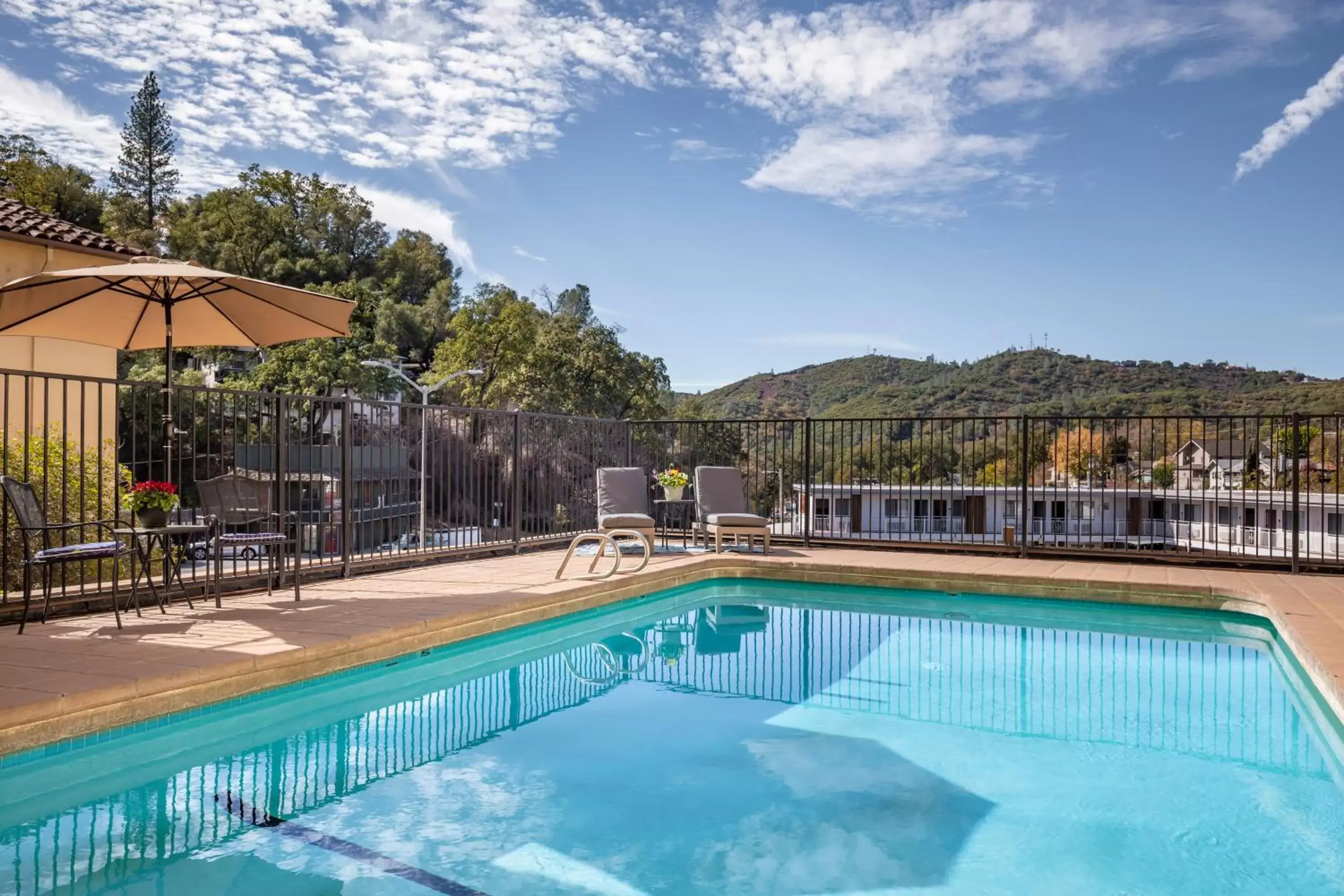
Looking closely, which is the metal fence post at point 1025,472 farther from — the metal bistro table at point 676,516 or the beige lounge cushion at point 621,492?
the beige lounge cushion at point 621,492

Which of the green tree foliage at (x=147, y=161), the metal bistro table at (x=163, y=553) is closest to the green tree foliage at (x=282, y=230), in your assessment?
the green tree foliage at (x=147, y=161)

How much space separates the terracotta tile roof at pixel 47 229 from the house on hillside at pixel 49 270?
0.01 m

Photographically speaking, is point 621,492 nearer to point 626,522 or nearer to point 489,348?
point 626,522

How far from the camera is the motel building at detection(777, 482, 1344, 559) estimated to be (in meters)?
9.93

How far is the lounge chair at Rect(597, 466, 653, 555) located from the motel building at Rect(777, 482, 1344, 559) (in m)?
1.75

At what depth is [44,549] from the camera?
4.62 meters

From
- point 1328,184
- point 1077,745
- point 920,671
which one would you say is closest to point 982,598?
point 920,671

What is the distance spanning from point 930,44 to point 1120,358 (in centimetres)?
1692

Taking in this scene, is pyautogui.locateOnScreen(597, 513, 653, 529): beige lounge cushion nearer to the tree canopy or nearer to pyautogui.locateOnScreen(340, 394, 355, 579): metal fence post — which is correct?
pyautogui.locateOnScreen(340, 394, 355, 579): metal fence post

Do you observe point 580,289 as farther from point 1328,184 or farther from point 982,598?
point 982,598

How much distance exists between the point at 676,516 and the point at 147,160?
147 ft

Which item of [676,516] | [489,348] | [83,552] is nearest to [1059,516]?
[676,516]

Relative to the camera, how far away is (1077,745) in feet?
13.3

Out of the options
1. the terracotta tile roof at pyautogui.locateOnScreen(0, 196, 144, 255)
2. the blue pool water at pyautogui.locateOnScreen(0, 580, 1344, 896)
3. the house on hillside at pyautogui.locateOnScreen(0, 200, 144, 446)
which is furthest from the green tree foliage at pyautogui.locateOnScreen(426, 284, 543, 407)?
the blue pool water at pyautogui.locateOnScreen(0, 580, 1344, 896)
